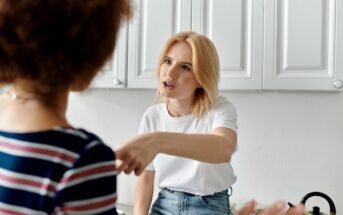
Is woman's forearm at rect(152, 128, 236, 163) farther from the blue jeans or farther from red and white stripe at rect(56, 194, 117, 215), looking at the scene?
the blue jeans

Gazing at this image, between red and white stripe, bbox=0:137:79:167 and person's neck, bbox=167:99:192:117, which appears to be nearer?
red and white stripe, bbox=0:137:79:167

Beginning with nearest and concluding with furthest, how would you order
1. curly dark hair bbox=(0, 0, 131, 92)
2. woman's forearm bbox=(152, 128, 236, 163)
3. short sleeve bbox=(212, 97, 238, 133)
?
1. curly dark hair bbox=(0, 0, 131, 92)
2. woman's forearm bbox=(152, 128, 236, 163)
3. short sleeve bbox=(212, 97, 238, 133)

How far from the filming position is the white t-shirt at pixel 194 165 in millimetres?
1430

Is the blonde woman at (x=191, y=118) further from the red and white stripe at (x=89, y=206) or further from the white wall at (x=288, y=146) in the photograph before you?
the red and white stripe at (x=89, y=206)

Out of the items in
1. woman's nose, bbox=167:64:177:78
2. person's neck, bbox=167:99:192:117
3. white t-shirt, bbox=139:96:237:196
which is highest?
woman's nose, bbox=167:64:177:78

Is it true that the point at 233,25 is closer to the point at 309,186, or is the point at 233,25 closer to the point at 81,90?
the point at 309,186

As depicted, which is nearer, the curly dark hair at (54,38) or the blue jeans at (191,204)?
the curly dark hair at (54,38)

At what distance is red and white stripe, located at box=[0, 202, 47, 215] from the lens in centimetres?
52

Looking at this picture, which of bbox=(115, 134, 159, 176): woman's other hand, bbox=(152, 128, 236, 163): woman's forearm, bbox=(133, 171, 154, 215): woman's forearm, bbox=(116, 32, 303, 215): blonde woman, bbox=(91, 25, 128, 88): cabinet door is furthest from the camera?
bbox=(91, 25, 128, 88): cabinet door

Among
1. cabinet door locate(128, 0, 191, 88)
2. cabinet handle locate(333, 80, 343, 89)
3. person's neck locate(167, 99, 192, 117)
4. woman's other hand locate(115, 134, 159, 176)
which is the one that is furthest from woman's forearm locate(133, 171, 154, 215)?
woman's other hand locate(115, 134, 159, 176)

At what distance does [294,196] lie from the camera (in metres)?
1.76

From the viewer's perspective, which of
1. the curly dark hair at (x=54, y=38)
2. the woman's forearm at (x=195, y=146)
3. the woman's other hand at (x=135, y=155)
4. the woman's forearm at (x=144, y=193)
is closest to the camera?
the curly dark hair at (x=54, y=38)

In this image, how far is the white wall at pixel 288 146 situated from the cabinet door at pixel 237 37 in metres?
0.30

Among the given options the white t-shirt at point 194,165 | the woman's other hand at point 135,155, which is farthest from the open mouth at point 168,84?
the woman's other hand at point 135,155
